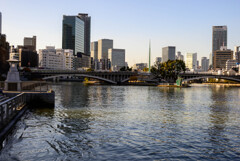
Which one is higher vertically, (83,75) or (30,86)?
(83,75)

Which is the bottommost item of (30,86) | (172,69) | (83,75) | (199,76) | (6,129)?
(6,129)

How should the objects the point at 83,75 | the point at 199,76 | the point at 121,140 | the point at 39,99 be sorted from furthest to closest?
the point at 199,76
the point at 83,75
the point at 39,99
the point at 121,140

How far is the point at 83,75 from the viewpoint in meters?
165

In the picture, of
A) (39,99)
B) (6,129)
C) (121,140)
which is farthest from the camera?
(39,99)

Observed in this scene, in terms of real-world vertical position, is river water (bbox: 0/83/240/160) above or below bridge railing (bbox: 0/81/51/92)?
below

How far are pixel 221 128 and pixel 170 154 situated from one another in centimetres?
1254

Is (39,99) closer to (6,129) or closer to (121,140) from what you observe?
(6,129)

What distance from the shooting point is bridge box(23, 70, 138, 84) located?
164750 millimetres

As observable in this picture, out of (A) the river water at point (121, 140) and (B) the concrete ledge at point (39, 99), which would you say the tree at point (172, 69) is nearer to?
(B) the concrete ledge at point (39, 99)

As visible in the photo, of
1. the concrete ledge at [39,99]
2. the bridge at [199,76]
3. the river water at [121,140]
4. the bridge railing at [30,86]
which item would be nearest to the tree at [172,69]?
the bridge at [199,76]

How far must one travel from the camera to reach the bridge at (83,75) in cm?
16475

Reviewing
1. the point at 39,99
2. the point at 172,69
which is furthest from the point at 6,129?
the point at 172,69

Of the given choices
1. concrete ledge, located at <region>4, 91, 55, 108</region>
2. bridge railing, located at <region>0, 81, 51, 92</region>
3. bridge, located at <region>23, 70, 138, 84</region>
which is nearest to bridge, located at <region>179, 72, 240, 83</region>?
bridge, located at <region>23, 70, 138, 84</region>

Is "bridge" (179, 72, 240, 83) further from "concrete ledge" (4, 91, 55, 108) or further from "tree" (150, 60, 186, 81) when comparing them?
"concrete ledge" (4, 91, 55, 108)
